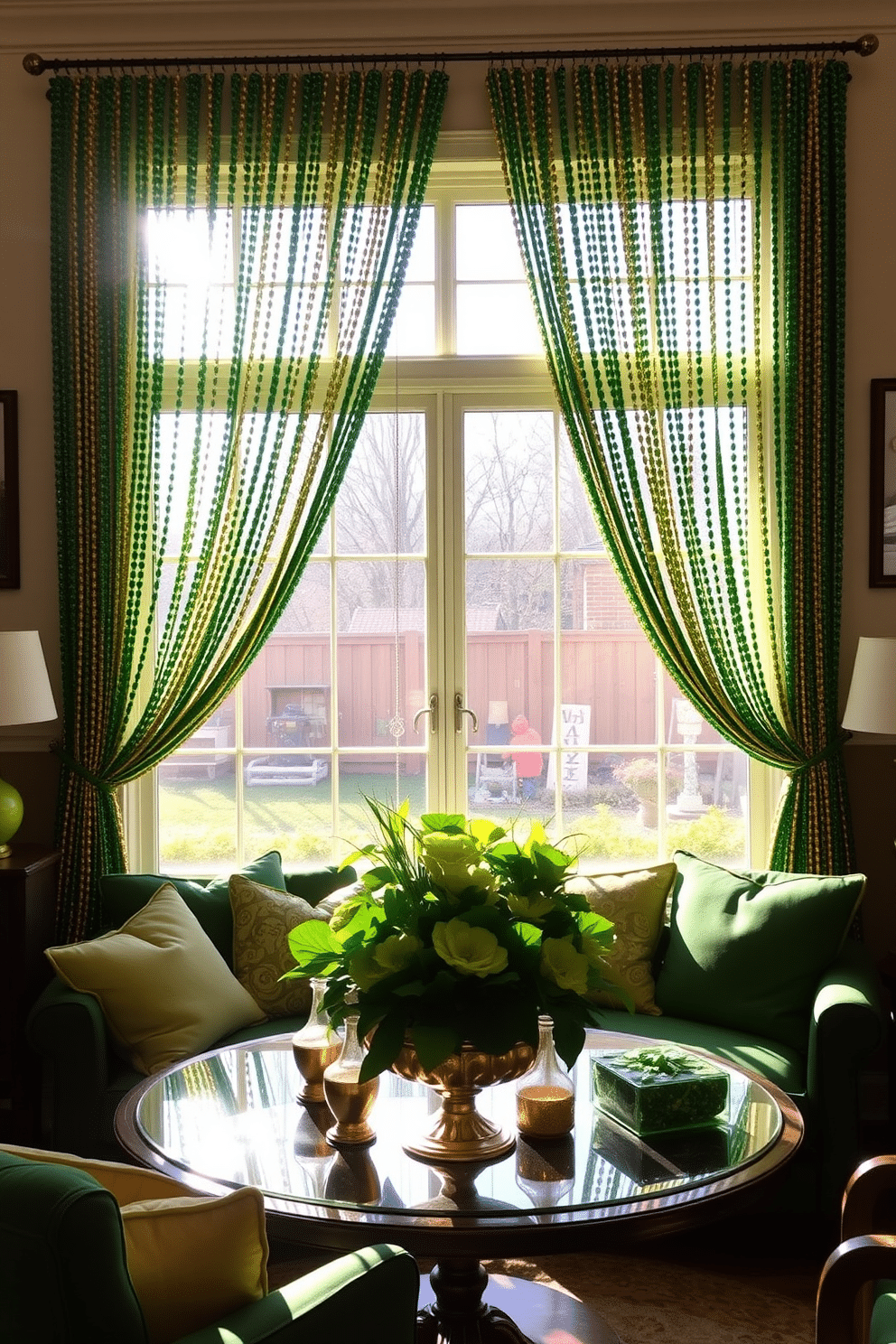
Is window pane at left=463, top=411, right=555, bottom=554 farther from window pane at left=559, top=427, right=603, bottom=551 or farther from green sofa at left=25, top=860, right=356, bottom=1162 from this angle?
green sofa at left=25, top=860, right=356, bottom=1162

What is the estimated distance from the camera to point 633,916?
4.02 meters

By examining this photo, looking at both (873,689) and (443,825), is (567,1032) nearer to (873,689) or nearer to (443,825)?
(443,825)

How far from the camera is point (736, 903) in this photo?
3.91m

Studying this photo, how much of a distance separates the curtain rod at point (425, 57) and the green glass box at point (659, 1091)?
3.38m

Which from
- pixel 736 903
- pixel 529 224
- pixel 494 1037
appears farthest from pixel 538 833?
pixel 529 224

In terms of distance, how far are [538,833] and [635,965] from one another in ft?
5.39

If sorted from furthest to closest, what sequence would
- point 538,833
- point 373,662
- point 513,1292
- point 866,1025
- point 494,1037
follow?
1. point 373,662
2. point 866,1025
3. point 513,1292
4. point 538,833
5. point 494,1037

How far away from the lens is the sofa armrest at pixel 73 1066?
11.2 ft

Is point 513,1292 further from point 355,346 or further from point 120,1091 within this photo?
point 355,346

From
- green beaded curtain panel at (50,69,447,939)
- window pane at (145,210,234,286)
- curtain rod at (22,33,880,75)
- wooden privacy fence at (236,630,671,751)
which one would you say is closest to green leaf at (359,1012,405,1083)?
green beaded curtain panel at (50,69,447,939)

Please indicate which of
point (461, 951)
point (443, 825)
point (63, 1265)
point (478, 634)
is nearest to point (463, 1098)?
point (461, 951)

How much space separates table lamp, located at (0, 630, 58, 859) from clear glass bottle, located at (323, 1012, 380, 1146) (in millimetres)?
1869

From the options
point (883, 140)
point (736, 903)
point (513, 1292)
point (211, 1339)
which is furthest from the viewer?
point (883, 140)

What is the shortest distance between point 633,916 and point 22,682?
2.04 m
